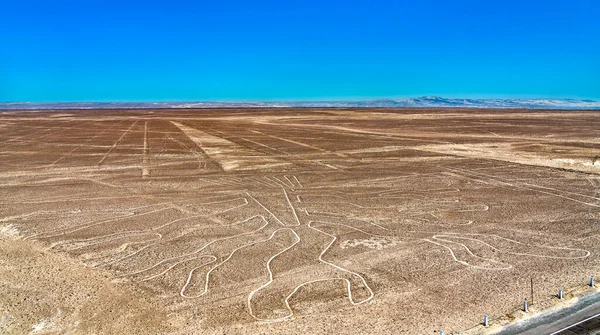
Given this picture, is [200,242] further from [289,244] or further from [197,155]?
[197,155]

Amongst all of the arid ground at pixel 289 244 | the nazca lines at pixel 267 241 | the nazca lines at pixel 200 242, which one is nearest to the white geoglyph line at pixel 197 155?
the arid ground at pixel 289 244

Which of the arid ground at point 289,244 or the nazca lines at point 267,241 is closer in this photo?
the arid ground at point 289,244

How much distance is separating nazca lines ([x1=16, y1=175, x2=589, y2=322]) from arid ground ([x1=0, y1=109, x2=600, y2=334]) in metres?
0.08

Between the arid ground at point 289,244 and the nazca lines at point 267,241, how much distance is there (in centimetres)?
8

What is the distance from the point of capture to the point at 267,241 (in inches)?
641

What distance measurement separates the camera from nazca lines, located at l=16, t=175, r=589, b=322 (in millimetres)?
12797

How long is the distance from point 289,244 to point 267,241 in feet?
2.93

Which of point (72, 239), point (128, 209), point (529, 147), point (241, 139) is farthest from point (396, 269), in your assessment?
point (241, 139)

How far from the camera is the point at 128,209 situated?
20688 millimetres

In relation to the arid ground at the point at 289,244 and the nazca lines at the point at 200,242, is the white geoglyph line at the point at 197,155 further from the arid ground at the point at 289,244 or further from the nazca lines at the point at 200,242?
the nazca lines at the point at 200,242

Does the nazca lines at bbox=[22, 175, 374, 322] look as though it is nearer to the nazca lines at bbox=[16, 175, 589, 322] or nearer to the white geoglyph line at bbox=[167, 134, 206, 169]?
the nazca lines at bbox=[16, 175, 589, 322]

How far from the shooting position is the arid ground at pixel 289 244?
436 inches

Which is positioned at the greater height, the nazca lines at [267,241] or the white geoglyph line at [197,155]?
the white geoglyph line at [197,155]

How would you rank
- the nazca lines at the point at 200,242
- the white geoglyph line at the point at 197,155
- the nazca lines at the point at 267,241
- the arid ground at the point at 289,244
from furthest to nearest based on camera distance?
the white geoglyph line at the point at 197,155
the nazca lines at the point at 267,241
the nazca lines at the point at 200,242
the arid ground at the point at 289,244
